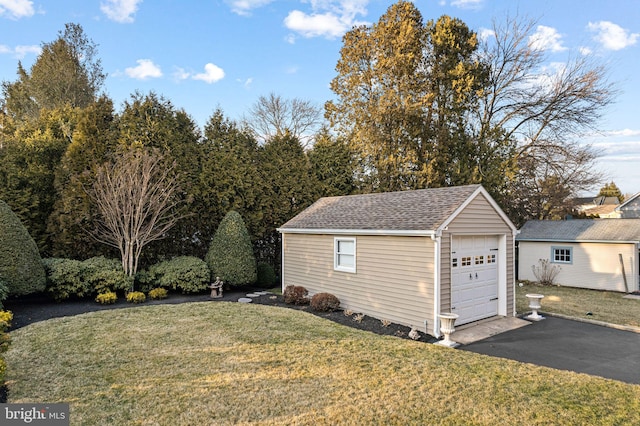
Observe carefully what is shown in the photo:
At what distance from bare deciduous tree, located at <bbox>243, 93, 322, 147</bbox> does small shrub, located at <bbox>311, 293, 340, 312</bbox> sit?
1954cm

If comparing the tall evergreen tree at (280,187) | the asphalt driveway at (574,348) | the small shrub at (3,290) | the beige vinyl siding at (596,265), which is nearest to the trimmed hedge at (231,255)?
the tall evergreen tree at (280,187)

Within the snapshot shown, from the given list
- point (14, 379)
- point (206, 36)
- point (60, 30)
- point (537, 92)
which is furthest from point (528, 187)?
point (60, 30)

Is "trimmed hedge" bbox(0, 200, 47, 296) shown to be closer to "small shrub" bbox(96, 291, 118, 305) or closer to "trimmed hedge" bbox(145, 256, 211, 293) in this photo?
"small shrub" bbox(96, 291, 118, 305)

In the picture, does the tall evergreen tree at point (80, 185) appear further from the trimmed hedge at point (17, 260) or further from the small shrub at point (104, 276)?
the trimmed hedge at point (17, 260)

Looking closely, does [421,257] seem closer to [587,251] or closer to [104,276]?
[104,276]

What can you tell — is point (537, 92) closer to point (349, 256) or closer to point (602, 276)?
point (602, 276)

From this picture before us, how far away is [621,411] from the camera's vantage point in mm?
4477

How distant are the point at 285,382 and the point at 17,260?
30.0 feet

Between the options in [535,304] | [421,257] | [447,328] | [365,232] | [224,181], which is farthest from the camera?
[224,181]

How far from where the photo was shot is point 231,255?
12984 millimetres

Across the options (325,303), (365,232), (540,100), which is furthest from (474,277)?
(540,100)

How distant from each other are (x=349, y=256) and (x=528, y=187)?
17600 millimetres

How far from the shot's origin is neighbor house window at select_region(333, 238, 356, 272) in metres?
10.5

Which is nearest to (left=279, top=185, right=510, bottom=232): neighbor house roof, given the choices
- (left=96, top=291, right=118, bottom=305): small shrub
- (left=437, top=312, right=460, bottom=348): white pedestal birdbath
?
(left=437, top=312, right=460, bottom=348): white pedestal birdbath
